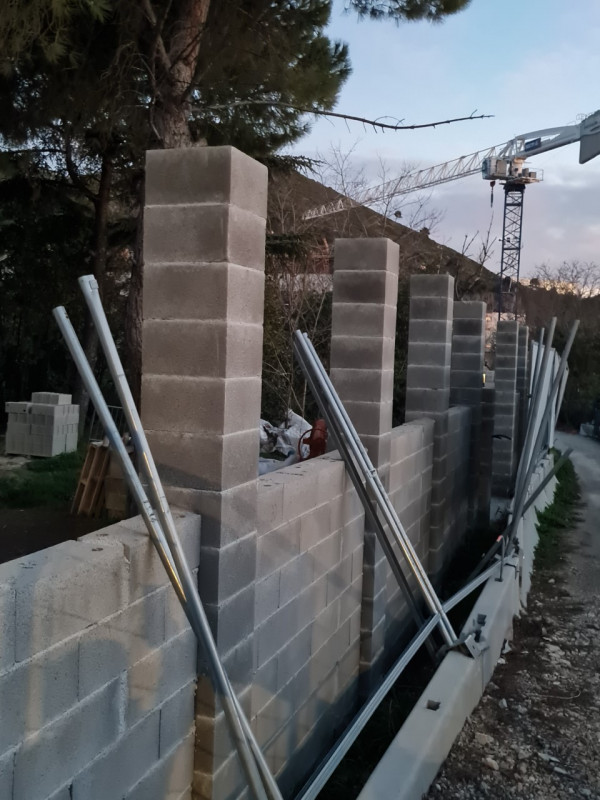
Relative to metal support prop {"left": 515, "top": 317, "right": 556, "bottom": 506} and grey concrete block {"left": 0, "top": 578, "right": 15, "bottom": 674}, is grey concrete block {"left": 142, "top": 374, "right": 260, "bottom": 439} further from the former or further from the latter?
metal support prop {"left": 515, "top": 317, "right": 556, "bottom": 506}

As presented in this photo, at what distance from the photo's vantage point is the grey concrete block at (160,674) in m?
2.58

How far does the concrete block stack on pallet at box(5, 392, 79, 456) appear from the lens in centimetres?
1280

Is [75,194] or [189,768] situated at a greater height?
[75,194]

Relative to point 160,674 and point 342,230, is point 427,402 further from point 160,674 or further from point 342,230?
point 342,230

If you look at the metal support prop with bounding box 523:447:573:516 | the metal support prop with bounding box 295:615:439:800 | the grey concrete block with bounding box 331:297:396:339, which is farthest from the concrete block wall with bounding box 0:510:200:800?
the metal support prop with bounding box 523:447:573:516

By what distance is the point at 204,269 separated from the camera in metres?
2.93

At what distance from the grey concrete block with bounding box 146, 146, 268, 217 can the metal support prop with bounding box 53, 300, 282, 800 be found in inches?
28.5

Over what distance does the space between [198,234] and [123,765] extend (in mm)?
1874

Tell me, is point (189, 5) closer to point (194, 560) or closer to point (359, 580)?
point (359, 580)

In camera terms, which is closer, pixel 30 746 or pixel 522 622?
pixel 30 746

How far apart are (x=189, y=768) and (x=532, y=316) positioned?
36531mm

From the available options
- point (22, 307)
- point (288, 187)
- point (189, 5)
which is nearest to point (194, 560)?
point (189, 5)

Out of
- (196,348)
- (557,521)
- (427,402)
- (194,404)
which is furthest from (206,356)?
(557,521)

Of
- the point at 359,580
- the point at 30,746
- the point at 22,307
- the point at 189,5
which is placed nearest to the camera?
the point at 30,746
